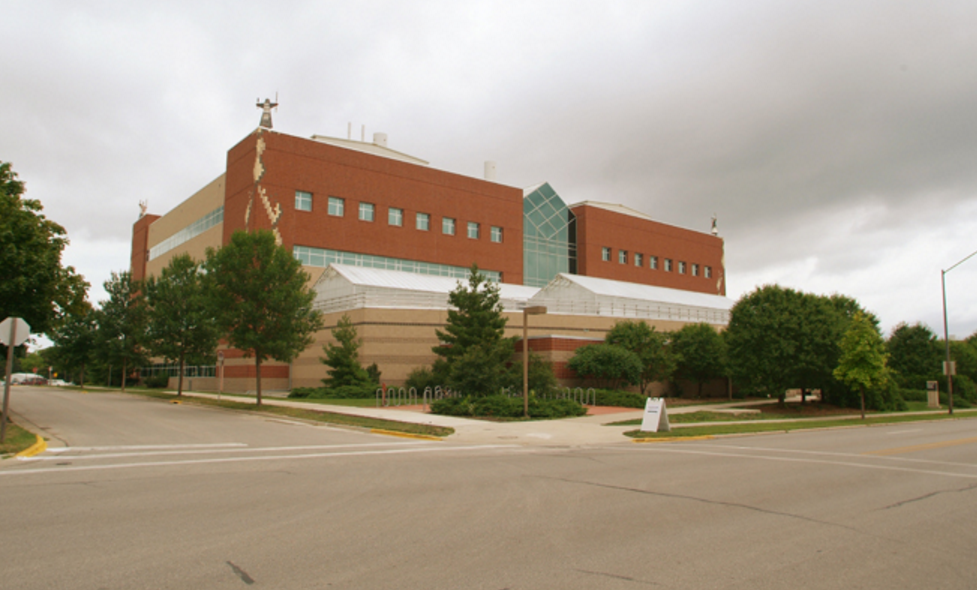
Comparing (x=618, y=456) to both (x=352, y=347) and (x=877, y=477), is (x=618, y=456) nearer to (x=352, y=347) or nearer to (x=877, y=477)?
(x=877, y=477)

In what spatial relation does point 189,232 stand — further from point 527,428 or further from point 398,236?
point 527,428

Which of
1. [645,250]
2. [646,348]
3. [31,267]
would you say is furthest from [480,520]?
[645,250]

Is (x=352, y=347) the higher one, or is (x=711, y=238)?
(x=711, y=238)

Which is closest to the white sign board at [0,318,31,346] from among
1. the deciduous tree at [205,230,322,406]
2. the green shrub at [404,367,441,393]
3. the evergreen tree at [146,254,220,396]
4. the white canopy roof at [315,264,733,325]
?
the deciduous tree at [205,230,322,406]

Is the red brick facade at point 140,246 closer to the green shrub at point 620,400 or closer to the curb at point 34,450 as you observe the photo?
the green shrub at point 620,400

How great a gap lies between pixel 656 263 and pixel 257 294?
54.5m

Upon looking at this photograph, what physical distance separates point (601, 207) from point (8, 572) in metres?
68.4

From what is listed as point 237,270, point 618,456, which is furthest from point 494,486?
point 237,270

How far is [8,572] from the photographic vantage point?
5.22 m

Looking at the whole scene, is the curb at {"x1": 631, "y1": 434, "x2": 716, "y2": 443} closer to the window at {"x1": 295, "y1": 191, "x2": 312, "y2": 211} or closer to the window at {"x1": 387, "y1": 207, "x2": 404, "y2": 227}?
the window at {"x1": 295, "y1": 191, "x2": 312, "y2": 211}

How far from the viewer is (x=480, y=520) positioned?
7.20 metres

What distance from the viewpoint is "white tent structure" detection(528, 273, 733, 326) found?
4525 centimetres

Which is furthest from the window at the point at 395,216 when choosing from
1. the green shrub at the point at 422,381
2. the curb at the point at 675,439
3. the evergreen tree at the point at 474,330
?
the curb at the point at 675,439

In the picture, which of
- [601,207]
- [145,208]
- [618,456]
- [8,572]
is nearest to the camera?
[8,572]
